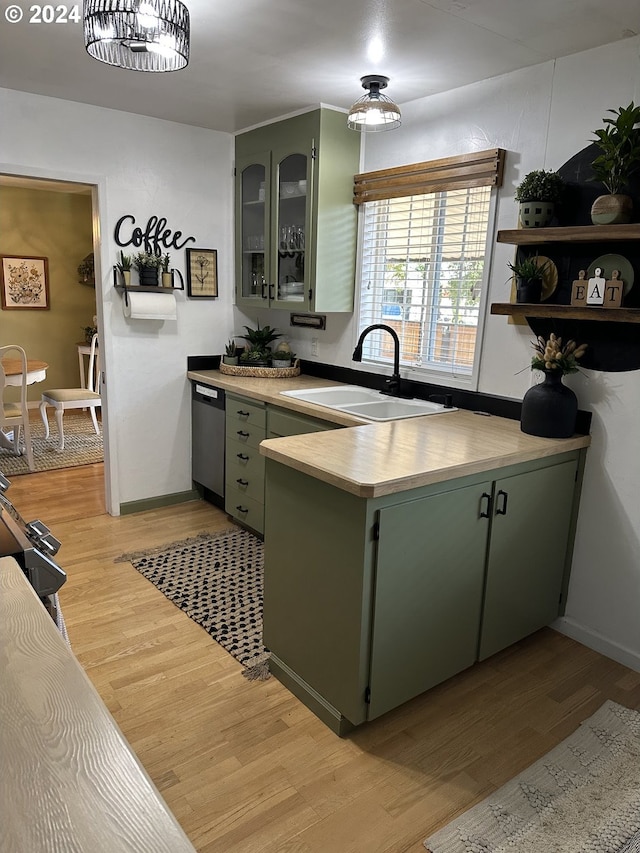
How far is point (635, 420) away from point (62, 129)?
3217 millimetres

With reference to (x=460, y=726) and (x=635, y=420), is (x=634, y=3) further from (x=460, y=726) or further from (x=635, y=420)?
(x=460, y=726)

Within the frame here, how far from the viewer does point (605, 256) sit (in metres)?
2.40

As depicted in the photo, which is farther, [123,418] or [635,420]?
[123,418]

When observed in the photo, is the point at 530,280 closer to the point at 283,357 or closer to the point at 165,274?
the point at 283,357

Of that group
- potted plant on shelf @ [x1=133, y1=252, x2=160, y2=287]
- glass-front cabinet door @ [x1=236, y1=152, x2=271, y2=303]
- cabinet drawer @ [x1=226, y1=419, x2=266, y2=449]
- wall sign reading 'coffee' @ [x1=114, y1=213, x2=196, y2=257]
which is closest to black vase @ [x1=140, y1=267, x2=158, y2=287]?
potted plant on shelf @ [x1=133, y1=252, x2=160, y2=287]

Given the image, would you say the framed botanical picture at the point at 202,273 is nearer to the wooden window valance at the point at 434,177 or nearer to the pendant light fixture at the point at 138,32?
the wooden window valance at the point at 434,177

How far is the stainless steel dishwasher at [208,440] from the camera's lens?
12.5 feet

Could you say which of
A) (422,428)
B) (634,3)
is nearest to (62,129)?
(422,428)

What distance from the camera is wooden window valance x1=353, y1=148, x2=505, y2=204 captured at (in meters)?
2.74

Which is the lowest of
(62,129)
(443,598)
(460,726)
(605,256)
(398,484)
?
(460,726)

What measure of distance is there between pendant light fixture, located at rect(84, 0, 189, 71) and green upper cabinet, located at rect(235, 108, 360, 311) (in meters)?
1.47

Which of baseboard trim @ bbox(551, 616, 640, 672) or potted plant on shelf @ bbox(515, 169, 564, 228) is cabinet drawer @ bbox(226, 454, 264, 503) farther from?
potted plant on shelf @ bbox(515, 169, 564, 228)

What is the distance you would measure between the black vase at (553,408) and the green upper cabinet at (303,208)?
56.2 inches

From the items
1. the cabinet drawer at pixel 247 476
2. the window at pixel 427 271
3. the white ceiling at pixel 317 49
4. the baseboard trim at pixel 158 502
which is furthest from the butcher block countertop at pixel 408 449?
the baseboard trim at pixel 158 502
